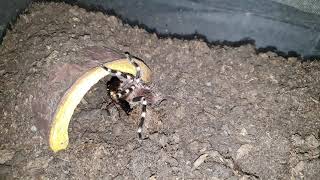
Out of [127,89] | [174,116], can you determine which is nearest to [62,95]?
[127,89]

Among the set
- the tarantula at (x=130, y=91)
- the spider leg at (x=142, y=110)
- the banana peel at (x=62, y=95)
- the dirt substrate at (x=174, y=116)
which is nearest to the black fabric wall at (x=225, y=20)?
the dirt substrate at (x=174, y=116)

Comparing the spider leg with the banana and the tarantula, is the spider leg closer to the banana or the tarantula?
the tarantula

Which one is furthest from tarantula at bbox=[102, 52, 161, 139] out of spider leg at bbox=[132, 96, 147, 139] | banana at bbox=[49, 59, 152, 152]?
banana at bbox=[49, 59, 152, 152]

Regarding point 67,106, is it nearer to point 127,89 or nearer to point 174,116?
point 127,89

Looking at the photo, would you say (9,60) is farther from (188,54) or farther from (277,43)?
(277,43)

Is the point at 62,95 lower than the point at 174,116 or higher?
higher

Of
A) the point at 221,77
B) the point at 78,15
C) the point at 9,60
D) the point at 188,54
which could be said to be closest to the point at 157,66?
the point at 188,54

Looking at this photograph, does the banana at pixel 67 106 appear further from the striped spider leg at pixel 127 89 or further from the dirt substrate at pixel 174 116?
the striped spider leg at pixel 127 89
